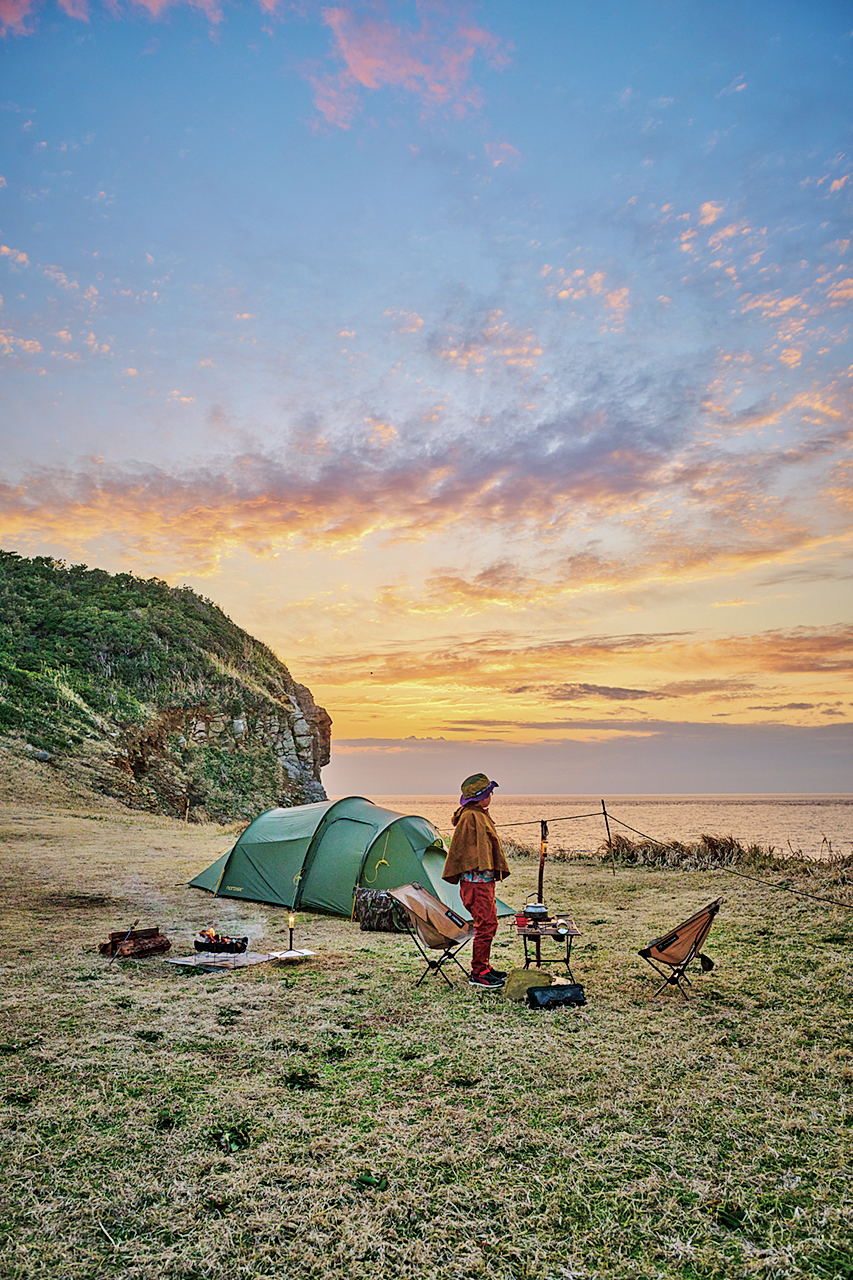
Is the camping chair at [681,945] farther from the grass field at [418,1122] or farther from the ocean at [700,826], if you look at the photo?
the ocean at [700,826]

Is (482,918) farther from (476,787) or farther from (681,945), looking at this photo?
(681,945)

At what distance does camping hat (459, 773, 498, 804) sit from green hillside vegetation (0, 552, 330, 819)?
23.5 meters

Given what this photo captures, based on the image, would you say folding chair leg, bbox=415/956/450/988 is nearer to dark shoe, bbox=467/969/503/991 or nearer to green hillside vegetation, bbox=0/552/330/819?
dark shoe, bbox=467/969/503/991

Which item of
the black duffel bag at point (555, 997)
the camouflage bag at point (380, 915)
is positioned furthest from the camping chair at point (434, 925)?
the camouflage bag at point (380, 915)

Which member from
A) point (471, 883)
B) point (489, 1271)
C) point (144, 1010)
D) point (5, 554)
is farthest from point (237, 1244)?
Result: point (5, 554)

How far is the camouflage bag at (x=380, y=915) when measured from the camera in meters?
11.0

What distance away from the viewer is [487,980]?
7.86m

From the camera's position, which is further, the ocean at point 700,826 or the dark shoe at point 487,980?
the ocean at point 700,826

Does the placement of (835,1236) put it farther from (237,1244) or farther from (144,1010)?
(144,1010)

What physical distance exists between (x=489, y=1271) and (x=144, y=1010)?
16.1 feet

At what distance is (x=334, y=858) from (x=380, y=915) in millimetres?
1580

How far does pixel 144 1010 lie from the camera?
697 cm

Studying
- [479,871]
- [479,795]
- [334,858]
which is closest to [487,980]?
[479,871]

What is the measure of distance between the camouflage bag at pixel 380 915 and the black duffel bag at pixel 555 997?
13.0 feet
